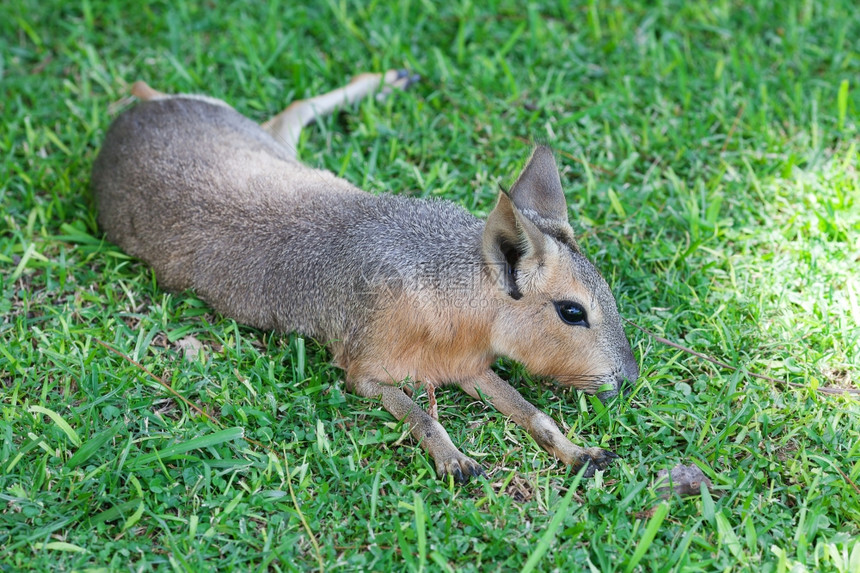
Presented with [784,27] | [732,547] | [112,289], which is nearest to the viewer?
[732,547]

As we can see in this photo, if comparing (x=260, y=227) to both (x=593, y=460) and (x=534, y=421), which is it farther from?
(x=593, y=460)

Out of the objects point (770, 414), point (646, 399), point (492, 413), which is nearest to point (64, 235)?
point (492, 413)

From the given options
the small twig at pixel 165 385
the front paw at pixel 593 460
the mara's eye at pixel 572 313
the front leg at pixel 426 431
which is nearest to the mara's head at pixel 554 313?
the mara's eye at pixel 572 313

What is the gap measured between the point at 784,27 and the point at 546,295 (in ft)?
11.0

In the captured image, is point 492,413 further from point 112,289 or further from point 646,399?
point 112,289

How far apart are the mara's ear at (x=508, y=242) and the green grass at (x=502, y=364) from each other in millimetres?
547

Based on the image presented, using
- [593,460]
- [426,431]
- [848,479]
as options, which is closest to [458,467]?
[426,431]

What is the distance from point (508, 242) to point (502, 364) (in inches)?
26.9

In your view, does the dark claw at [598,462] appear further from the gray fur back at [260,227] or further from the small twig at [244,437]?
the small twig at [244,437]

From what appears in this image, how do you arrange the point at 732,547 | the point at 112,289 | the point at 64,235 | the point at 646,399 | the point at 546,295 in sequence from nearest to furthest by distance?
the point at 732,547
the point at 546,295
the point at 646,399
the point at 112,289
the point at 64,235

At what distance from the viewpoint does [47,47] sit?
18.6 ft

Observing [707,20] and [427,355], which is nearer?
[427,355]

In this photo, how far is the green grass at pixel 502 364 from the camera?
300 centimetres

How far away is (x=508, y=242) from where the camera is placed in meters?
3.30
